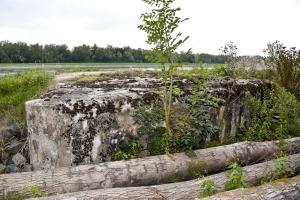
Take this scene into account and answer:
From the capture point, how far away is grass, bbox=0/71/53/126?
8.18 metres

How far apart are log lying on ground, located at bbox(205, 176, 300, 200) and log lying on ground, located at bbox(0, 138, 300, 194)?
1236 millimetres

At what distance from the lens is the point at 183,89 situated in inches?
334

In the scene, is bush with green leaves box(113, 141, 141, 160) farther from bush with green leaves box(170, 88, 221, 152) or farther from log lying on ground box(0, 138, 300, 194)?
bush with green leaves box(170, 88, 221, 152)

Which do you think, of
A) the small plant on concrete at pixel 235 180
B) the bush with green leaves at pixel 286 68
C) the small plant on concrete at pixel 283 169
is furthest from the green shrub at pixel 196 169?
the bush with green leaves at pixel 286 68

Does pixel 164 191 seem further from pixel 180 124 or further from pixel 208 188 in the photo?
pixel 180 124

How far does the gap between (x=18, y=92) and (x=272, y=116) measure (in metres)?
Answer: 5.48

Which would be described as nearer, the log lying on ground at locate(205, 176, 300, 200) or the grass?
the log lying on ground at locate(205, 176, 300, 200)

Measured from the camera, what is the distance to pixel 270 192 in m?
5.79

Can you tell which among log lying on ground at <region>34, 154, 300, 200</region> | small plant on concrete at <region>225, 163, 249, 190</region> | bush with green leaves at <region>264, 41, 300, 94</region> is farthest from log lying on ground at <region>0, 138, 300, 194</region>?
bush with green leaves at <region>264, 41, 300, 94</region>

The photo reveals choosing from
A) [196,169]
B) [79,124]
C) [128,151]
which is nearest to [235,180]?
[196,169]

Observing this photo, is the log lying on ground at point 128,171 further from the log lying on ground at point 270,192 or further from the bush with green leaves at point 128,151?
the log lying on ground at point 270,192

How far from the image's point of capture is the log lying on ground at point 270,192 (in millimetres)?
5461

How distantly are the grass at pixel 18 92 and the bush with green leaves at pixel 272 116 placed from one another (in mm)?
4509

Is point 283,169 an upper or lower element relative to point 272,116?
lower
